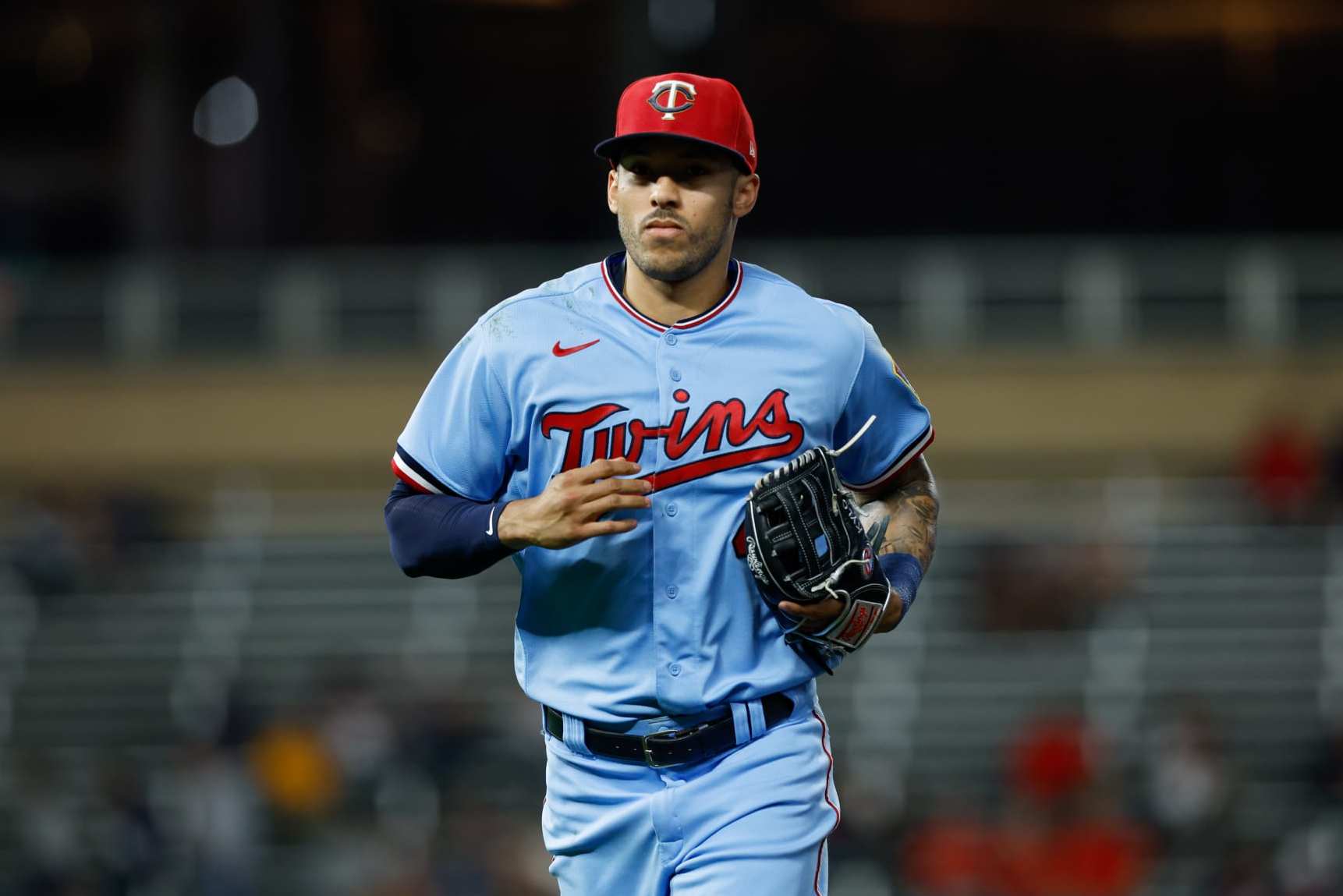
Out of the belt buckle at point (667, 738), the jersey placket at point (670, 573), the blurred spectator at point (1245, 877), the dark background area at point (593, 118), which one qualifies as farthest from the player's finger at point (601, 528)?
the dark background area at point (593, 118)

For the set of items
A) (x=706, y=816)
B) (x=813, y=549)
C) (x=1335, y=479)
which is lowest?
(x=706, y=816)

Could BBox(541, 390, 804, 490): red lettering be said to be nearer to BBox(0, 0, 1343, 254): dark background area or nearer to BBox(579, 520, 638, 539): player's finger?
BBox(579, 520, 638, 539): player's finger

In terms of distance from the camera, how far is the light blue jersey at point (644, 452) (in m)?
3.94

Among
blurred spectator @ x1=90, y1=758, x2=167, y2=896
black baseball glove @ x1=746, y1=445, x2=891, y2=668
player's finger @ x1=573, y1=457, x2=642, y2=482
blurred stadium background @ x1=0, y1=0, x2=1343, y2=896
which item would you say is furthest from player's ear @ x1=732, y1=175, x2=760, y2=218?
blurred spectator @ x1=90, y1=758, x2=167, y2=896

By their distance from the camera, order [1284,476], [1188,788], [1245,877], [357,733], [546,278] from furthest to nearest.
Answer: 1. [546,278]
2. [1284,476]
3. [357,733]
4. [1188,788]
5. [1245,877]

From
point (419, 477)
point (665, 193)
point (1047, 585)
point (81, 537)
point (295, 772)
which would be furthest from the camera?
point (81, 537)

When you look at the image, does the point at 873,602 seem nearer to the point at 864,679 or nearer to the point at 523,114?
the point at 864,679

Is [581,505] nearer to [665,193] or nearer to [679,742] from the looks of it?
[679,742]

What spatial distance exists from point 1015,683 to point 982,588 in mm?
984

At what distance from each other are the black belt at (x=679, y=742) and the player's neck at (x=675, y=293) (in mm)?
797

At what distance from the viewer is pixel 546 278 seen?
18.9 meters

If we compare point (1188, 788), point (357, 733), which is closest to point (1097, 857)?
Result: point (1188, 788)

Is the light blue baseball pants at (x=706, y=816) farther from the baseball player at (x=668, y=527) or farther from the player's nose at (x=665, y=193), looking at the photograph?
the player's nose at (x=665, y=193)

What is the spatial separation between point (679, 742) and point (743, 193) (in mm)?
1118
